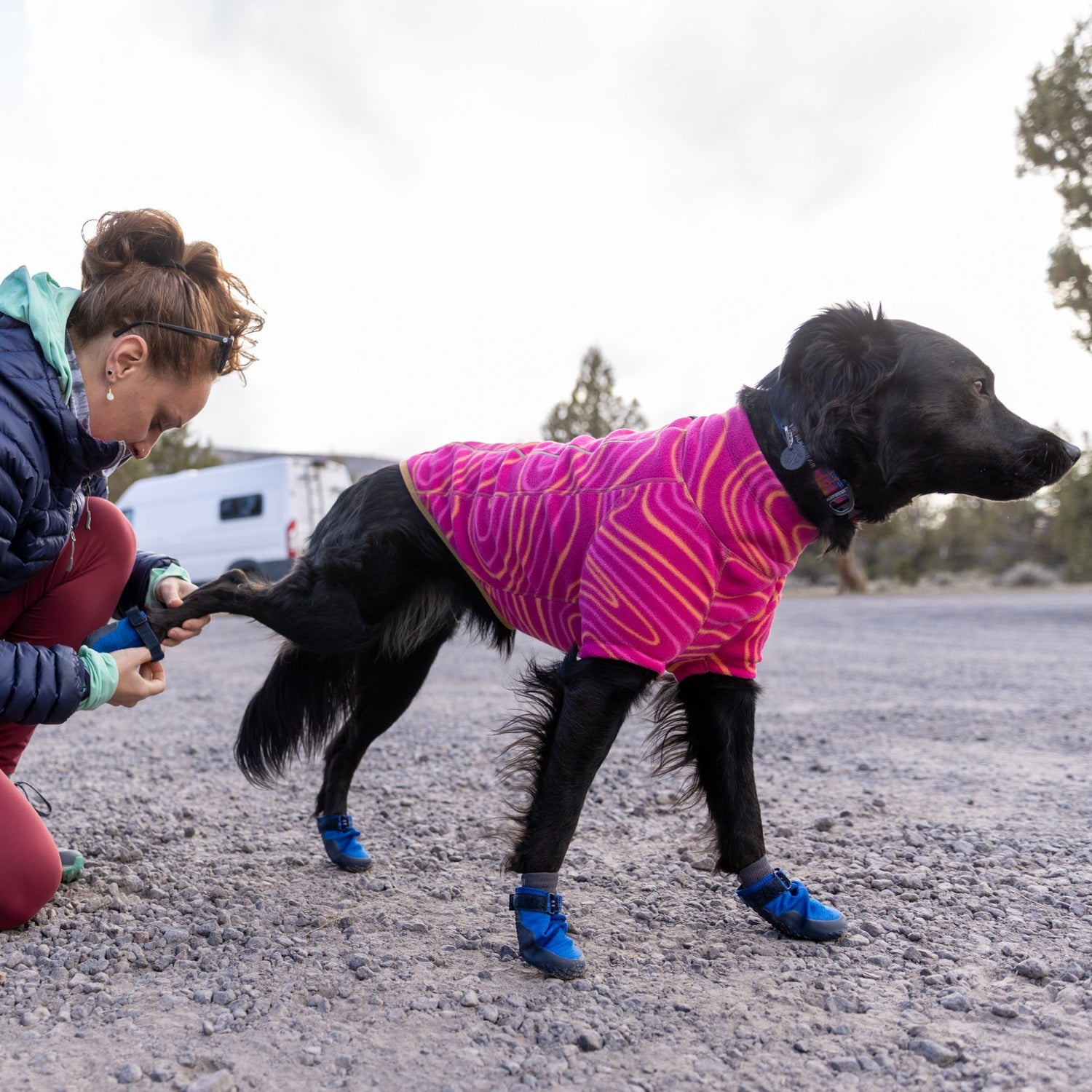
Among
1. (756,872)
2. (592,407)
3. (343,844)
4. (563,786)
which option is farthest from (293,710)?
(592,407)

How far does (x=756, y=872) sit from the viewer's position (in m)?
2.21

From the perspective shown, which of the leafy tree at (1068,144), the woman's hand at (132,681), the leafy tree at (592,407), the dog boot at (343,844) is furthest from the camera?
the leafy tree at (592,407)

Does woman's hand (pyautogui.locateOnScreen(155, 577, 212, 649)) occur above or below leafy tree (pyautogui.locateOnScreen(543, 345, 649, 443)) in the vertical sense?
below

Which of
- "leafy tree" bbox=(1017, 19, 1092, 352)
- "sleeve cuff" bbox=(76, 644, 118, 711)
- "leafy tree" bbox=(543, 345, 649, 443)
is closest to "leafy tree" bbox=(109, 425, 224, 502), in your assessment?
"leafy tree" bbox=(543, 345, 649, 443)

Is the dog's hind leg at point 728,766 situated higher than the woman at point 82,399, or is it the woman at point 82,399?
the woman at point 82,399

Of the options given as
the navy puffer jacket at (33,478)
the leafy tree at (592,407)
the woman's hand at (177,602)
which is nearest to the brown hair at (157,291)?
the navy puffer jacket at (33,478)

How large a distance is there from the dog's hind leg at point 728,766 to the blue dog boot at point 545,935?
1.63 feet

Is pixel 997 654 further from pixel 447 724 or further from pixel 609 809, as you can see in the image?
pixel 609 809

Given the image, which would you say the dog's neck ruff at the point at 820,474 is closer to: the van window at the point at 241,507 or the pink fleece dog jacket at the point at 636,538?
the pink fleece dog jacket at the point at 636,538

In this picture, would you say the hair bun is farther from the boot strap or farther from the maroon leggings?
the boot strap

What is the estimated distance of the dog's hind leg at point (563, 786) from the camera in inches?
77.6

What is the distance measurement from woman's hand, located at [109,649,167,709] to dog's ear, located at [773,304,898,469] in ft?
5.38

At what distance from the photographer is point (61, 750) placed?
4.51 m

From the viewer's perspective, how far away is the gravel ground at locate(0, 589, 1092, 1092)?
155 centimetres
